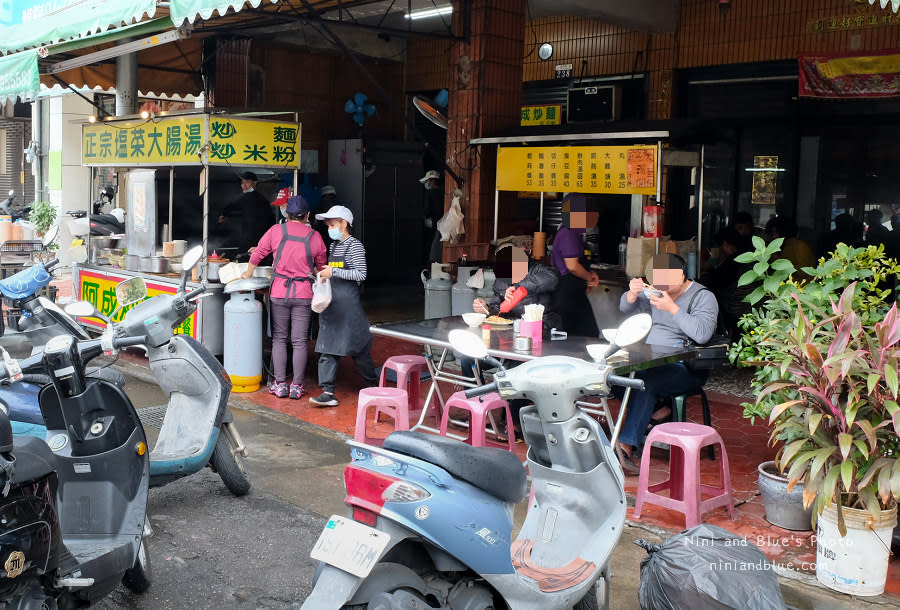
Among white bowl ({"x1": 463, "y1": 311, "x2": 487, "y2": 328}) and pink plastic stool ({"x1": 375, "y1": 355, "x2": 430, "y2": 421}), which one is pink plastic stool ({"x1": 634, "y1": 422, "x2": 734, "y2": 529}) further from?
pink plastic stool ({"x1": 375, "y1": 355, "x2": 430, "y2": 421})

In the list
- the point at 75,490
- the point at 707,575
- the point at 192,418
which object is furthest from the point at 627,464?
the point at 75,490

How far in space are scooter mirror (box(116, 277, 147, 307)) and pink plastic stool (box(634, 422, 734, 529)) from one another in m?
2.91

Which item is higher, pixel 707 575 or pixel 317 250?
pixel 317 250

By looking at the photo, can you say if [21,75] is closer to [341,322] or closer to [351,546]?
[341,322]

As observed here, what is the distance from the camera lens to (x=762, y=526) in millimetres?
5336

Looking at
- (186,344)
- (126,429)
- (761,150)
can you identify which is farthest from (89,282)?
(761,150)

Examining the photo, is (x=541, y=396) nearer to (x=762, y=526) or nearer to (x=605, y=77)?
(x=762, y=526)

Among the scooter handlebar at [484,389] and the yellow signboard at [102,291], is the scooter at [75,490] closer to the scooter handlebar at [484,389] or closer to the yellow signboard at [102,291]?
the scooter handlebar at [484,389]

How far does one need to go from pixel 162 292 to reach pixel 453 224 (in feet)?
10.2

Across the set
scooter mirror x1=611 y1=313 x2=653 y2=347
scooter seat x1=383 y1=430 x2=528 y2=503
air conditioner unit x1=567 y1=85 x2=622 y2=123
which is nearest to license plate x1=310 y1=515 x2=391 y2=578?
scooter seat x1=383 y1=430 x2=528 y2=503

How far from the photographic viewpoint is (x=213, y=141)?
852 centimetres

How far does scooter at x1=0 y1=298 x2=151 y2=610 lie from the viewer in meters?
3.35

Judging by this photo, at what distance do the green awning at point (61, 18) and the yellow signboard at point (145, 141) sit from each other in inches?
40.4

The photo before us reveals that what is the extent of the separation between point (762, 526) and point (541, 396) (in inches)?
96.8
